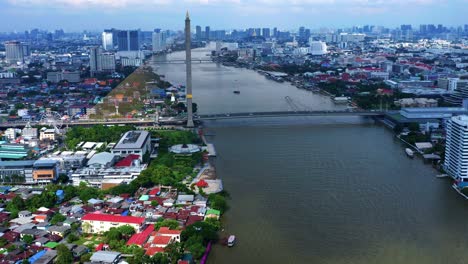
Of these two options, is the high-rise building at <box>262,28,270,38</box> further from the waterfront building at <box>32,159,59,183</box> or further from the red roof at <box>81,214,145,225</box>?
the red roof at <box>81,214,145,225</box>

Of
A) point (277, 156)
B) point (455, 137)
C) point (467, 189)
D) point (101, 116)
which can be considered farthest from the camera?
point (101, 116)

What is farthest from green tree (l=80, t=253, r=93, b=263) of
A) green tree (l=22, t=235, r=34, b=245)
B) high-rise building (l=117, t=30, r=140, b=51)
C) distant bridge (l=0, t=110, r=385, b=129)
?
high-rise building (l=117, t=30, r=140, b=51)

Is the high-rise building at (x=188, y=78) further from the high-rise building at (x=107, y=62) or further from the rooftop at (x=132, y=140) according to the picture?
the high-rise building at (x=107, y=62)

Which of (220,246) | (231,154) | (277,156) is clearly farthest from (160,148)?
(220,246)

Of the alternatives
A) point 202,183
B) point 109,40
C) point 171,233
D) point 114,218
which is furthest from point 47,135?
point 109,40

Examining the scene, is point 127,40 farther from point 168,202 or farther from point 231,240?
point 231,240

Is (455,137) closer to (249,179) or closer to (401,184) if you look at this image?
(401,184)
